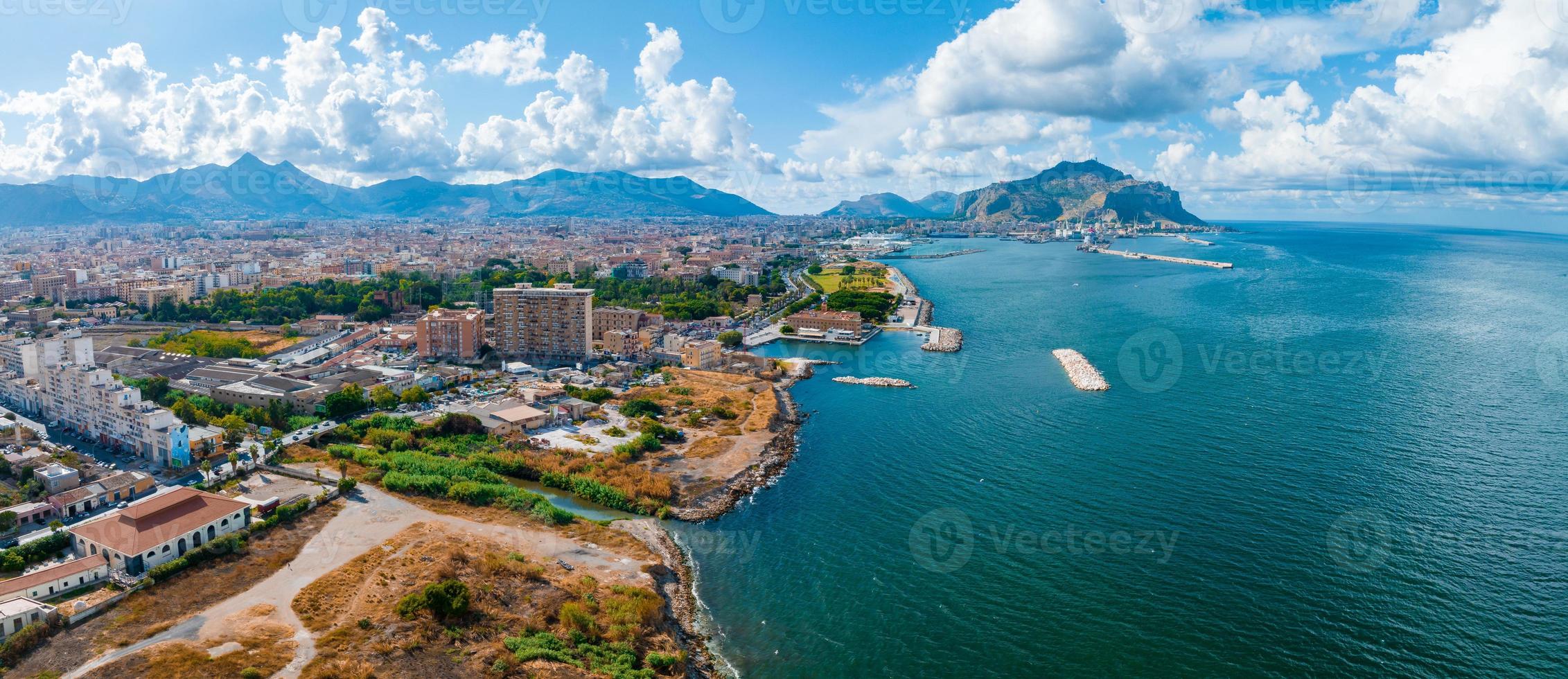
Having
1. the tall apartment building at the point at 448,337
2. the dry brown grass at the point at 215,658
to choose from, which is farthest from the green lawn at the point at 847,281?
the dry brown grass at the point at 215,658

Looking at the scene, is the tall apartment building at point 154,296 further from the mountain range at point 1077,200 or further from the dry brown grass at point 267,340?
the mountain range at point 1077,200

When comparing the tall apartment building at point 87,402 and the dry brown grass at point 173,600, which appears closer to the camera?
the dry brown grass at point 173,600

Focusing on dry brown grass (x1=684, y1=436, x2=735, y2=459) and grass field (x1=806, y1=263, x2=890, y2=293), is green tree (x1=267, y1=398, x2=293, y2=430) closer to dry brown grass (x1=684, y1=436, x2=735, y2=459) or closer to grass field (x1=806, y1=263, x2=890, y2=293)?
dry brown grass (x1=684, y1=436, x2=735, y2=459)

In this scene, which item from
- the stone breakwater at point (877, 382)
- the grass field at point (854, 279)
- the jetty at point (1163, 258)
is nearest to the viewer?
the stone breakwater at point (877, 382)

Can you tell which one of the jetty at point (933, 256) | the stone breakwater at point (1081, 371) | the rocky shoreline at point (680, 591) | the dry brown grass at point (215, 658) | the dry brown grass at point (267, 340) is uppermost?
the jetty at point (933, 256)

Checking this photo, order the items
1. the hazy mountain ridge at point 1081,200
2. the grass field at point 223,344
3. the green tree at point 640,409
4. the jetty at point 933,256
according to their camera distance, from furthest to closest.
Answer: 1. the hazy mountain ridge at point 1081,200
2. the jetty at point 933,256
3. the grass field at point 223,344
4. the green tree at point 640,409

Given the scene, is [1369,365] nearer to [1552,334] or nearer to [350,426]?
[1552,334]

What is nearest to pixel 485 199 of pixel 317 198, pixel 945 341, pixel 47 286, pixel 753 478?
pixel 317 198
